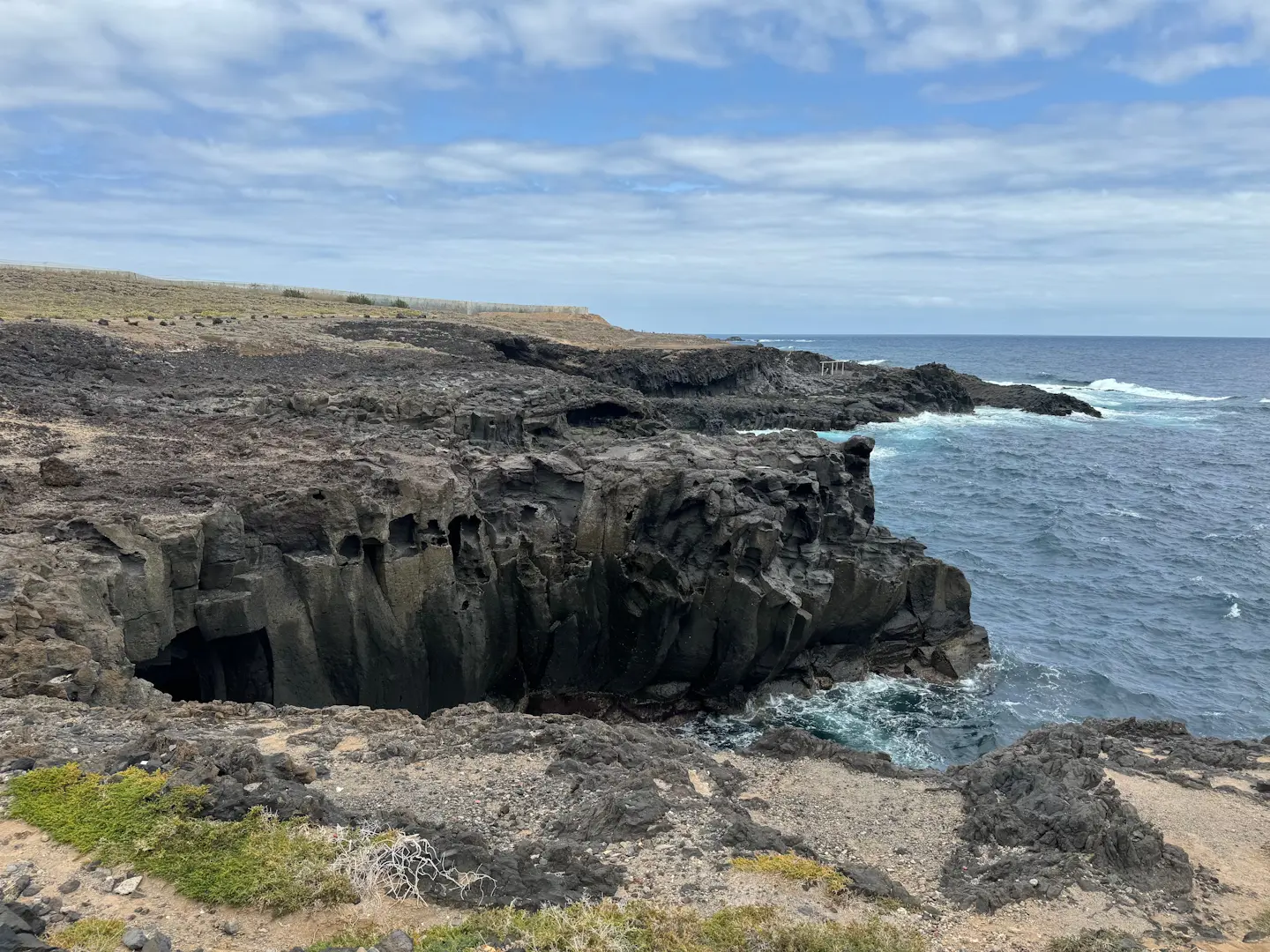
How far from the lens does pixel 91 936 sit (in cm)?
852

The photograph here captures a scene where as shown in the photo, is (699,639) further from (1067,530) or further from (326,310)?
(326,310)

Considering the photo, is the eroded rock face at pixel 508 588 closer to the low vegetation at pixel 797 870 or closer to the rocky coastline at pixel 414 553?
the rocky coastline at pixel 414 553

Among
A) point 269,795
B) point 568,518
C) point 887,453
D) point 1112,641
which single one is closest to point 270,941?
point 269,795

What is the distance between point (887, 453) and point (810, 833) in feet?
185

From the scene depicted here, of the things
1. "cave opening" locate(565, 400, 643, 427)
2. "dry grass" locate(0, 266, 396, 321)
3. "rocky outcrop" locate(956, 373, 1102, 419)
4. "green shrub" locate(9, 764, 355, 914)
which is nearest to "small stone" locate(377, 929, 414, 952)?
"green shrub" locate(9, 764, 355, 914)

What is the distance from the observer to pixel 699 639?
25.7 meters

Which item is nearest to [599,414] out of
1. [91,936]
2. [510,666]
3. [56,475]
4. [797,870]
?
[510,666]

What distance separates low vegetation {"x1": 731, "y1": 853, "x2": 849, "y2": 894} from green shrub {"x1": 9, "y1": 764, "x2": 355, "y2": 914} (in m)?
4.93

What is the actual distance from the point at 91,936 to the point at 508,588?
51.9 feet

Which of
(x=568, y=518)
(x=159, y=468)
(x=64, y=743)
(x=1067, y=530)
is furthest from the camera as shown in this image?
(x=1067, y=530)

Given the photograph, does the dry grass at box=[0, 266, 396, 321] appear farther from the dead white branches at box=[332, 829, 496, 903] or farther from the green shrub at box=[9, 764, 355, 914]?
the dead white branches at box=[332, 829, 496, 903]

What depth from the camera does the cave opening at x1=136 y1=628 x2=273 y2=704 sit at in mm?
19094

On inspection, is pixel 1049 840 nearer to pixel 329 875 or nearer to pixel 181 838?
pixel 329 875

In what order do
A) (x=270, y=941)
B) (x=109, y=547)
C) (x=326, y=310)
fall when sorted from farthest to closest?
(x=326, y=310), (x=109, y=547), (x=270, y=941)
